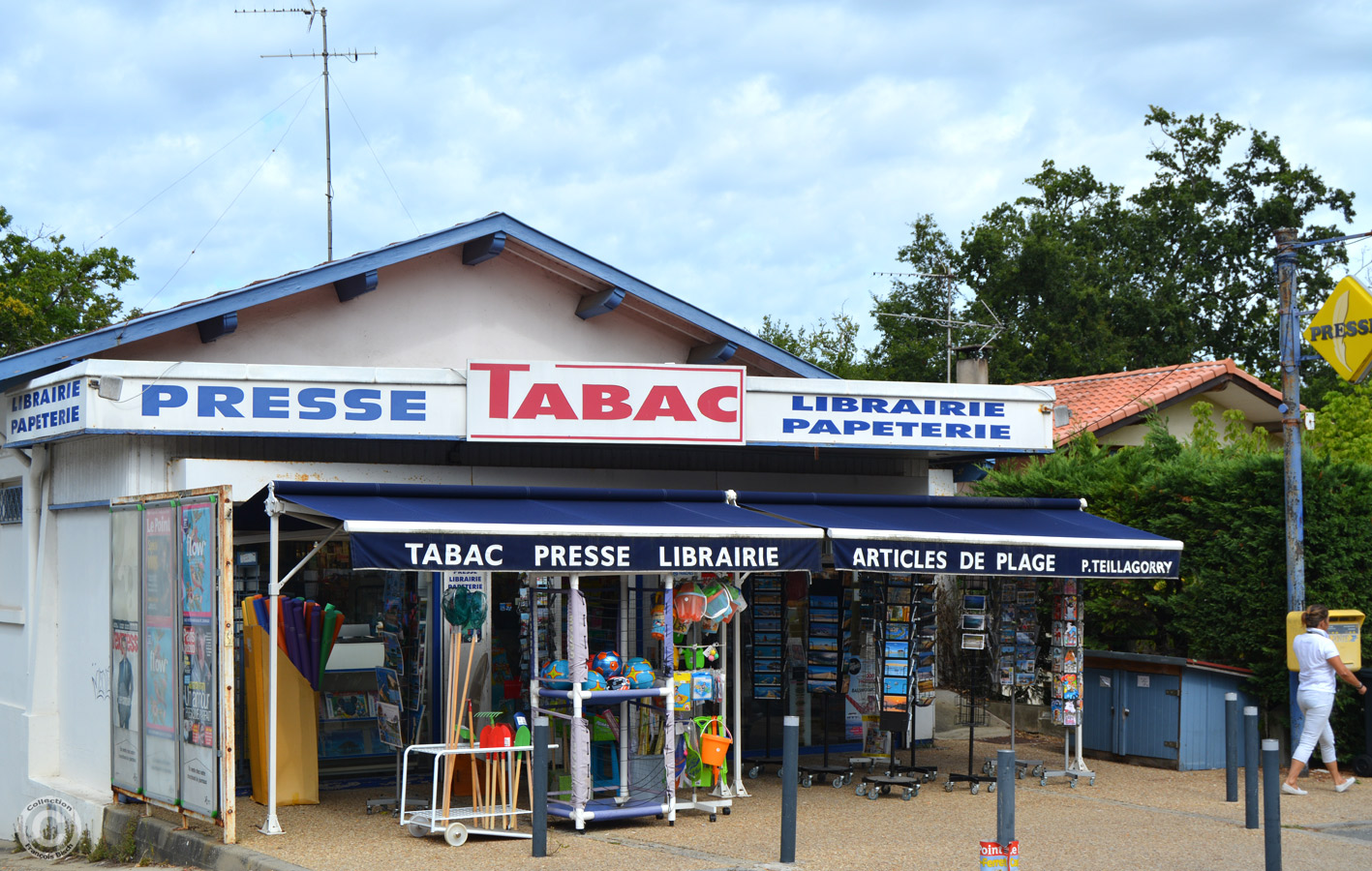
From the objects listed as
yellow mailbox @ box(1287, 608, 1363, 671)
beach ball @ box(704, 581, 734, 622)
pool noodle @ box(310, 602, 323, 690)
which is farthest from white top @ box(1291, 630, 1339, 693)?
pool noodle @ box(310, 602, 323, 690)

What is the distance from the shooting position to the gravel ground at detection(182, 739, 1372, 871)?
27.5 feet

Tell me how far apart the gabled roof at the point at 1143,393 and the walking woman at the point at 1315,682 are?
9787 millimetres

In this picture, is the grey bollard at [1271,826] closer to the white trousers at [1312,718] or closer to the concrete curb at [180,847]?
the white trousers at [1312,718]

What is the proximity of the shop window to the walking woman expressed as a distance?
36.7 feet

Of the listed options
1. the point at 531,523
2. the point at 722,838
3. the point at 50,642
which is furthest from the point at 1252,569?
the point at 50,642

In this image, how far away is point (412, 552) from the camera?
28.7ft

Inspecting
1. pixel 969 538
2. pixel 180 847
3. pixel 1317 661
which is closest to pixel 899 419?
pixel 969 538

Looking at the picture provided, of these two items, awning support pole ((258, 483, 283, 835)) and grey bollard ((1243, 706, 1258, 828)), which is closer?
awning support pole ((258, 483, 283, 835))

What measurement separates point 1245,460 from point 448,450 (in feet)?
24.1

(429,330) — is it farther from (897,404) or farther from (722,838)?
(722,838)

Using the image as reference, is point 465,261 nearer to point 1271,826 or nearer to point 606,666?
point 606,666

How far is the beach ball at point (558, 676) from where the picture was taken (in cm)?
955

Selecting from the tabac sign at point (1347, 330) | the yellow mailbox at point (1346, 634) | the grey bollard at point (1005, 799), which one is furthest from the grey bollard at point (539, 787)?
the tabac sign at point (1347, 330)

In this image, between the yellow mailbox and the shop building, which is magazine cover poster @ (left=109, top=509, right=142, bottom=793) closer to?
the shop building
